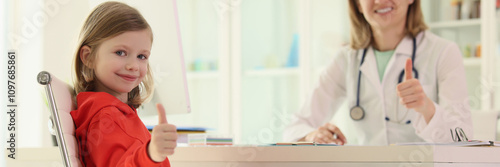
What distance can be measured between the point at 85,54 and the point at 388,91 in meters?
1.15

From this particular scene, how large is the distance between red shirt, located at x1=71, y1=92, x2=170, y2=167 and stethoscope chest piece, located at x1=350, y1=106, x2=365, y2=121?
1045 millimetres

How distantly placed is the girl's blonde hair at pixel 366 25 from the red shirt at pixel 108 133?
45.3 inches

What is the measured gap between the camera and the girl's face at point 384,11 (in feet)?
5.37

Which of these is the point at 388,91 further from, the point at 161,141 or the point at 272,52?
the point at 272,52

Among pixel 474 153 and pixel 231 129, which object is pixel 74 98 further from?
pixel 231 129

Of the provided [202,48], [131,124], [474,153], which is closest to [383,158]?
[474,153]

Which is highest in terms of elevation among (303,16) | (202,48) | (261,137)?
(303,16)

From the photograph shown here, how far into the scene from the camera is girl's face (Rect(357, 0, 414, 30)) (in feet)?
5.37

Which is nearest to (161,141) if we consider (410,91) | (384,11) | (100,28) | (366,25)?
(100,28)

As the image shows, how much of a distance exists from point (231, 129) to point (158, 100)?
2.51 metres

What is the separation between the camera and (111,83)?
823mm

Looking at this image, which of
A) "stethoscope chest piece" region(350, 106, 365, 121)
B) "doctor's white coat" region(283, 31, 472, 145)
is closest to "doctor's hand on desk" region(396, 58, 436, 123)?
"doctor's white coat" region(283, 31, 472, 145)

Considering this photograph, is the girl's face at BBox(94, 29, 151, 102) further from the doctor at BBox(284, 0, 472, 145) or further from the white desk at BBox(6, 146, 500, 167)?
the doctor at BBox(284, 0, 472, 145)

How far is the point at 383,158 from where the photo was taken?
88 centimetres
